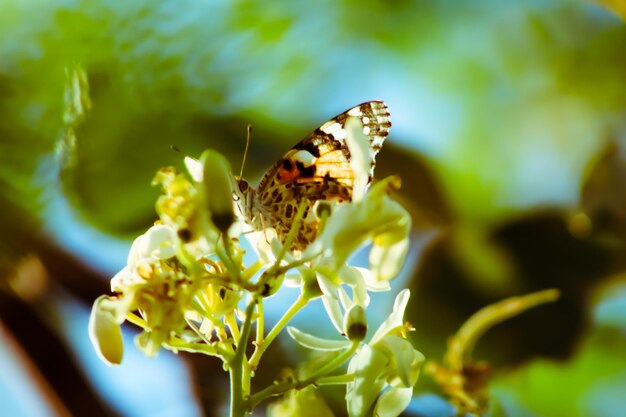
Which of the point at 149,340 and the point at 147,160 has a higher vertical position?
the point at 147,160

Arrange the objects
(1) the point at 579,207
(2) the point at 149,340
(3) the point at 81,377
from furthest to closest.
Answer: (1) the point at 579,207, (3) the point at 81,377, (2) the point at 149,340

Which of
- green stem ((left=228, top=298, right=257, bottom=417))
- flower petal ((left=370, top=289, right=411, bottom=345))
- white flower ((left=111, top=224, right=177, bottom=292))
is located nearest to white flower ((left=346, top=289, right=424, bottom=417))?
flower petal ((left=370, top=289, right=411, bottom=345))

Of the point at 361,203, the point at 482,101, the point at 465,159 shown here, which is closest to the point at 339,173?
the point at 361,203

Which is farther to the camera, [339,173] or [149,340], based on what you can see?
[339,173]

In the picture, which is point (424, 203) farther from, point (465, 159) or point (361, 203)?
point (361, 203)

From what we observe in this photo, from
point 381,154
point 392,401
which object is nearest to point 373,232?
point 392,401

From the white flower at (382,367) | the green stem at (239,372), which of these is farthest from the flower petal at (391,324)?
the green stem at (239,372)

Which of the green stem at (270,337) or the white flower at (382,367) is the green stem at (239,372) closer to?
the green stem at (270,337)
